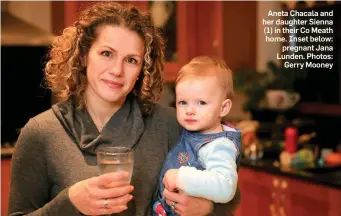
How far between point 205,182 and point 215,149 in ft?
0.38

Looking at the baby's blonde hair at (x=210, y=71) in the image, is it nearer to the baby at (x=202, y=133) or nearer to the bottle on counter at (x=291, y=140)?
the baby at (x=202, y=133)

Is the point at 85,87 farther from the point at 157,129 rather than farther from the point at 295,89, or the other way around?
the point at 295,89

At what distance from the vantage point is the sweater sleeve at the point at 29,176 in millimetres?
1465

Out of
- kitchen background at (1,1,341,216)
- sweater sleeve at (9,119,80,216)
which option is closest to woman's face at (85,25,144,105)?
sweater sleeve at (9,119,80,216)

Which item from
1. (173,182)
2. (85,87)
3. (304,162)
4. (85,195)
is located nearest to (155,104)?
(85,87)

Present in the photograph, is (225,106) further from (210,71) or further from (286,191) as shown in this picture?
(286,191)

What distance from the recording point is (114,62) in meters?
1.46

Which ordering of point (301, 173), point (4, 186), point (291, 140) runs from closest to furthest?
point (301, 173) → point (291, 140) → point (4, 186)

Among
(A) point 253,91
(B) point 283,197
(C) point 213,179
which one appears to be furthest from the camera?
(A) point 253,91

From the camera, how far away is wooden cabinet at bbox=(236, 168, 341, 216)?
258cm

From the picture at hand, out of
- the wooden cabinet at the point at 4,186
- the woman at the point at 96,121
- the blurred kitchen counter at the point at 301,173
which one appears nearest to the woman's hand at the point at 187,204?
the woman at the point at 96,121

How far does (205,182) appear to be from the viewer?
1.39 m

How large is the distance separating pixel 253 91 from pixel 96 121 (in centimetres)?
207

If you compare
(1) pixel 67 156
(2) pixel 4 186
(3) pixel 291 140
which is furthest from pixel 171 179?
(2) pixel 4 186
